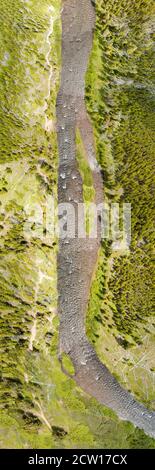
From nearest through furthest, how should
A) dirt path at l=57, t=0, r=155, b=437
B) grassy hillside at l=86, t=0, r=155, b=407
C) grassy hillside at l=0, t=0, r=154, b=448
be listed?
1. grassy hillside at l=0, t=0, r=154, b=448
2. dirt path at l=57, t=0, r=155, b=437
3. grassy hillside at l=86, t=0, r=155, b=407

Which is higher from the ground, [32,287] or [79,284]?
[79,284]

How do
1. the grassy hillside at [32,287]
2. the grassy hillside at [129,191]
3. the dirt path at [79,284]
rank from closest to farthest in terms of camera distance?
Result: the grassy hillside at [32,287], the dirt path at [79,284], the grassy hillside at [129,191]

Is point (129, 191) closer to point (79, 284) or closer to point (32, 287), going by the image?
point (79, 284)

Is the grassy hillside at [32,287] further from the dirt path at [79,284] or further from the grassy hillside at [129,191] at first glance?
the dirt path at [79,284]

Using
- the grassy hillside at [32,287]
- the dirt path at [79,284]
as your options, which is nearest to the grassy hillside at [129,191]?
the grassy hillside at [32,287]

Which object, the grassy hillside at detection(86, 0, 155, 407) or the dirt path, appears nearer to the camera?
the dirt path

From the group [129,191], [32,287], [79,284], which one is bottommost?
[32,287]

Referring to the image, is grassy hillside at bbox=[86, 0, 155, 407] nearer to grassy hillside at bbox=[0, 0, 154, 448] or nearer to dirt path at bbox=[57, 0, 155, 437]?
grassy hillside at bbox=[0, 0, 154, 448]

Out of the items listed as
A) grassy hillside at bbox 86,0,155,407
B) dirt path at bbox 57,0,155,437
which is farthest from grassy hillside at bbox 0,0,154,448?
dirt path at bbox 57,0,155,437

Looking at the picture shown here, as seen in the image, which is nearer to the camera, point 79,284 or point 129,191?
point 79,284

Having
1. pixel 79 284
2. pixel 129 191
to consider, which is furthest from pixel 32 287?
pixel 129 191

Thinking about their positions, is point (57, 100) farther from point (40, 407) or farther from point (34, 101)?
point (40, 407)
